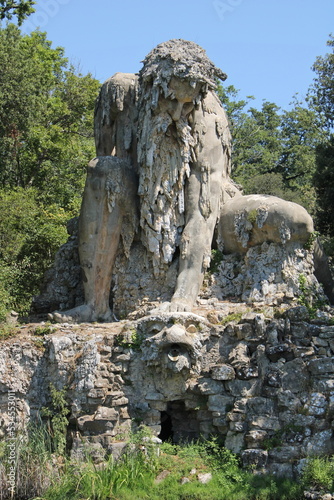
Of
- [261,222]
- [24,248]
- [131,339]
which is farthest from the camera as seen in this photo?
[24,248]

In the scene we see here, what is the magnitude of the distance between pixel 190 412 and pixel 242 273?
2.15 m

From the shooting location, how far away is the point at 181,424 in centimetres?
982

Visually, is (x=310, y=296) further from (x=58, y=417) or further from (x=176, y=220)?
(x=58, y=417)

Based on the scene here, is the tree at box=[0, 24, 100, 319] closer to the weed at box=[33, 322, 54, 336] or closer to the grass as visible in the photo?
the weed at box=[33, 322, 54, 336]

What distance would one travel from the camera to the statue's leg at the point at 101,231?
10.8 m

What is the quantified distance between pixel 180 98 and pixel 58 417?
449cm

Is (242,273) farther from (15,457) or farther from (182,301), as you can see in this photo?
(15,457)

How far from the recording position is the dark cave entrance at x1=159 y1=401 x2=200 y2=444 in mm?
9656

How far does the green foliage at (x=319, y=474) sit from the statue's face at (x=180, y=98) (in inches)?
194

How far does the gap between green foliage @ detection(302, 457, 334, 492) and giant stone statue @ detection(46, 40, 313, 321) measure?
2940mm

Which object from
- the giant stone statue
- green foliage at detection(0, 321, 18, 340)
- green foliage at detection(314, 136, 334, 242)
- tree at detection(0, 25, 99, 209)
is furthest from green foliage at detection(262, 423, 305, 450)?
tree at detection(0, 25, 99, 209)

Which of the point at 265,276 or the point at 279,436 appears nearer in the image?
the point at 279,436

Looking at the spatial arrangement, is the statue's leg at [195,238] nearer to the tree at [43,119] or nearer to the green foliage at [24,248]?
the green foliage at [24,248]

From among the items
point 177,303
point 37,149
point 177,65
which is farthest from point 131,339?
point 37,149
